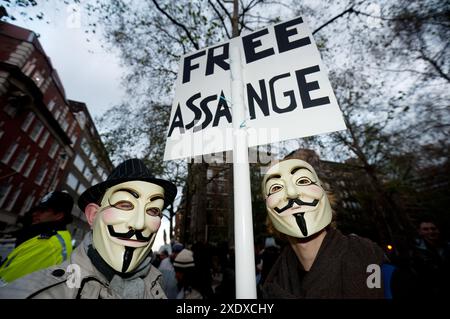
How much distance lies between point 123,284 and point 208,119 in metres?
1.42

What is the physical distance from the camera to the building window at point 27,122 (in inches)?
769

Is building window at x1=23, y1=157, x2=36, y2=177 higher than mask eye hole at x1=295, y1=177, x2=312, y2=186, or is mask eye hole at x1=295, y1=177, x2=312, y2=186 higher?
building window at x1=23, y1=157, x2=36, y2=177

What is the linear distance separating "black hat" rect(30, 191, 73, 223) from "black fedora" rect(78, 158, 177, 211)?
40.8 inches

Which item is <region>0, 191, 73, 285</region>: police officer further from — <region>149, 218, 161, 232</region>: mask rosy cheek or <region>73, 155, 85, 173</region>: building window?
<region>73, 155, 85, 173</region>: building window

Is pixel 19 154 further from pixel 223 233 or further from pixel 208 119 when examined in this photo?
pixel 223 233

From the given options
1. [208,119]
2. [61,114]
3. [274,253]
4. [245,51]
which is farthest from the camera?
[61,114]

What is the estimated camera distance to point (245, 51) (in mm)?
1703

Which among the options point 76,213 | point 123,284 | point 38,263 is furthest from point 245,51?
point 76,213

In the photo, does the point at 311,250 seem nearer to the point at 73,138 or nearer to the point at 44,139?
the point at 44,139

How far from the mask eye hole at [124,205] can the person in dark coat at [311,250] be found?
1.16 m

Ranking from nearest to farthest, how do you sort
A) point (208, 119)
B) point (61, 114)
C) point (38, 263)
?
point (208, 119), point (38, 263), point (61, 114)

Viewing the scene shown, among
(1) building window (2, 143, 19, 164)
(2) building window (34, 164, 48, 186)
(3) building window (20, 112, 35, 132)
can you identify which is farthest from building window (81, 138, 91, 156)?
(1) building window (2, 143, 19, 164)

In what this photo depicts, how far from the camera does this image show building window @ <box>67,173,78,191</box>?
3123cm

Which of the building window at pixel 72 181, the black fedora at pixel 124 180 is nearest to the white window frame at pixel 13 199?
the building window at pixel 72 181
